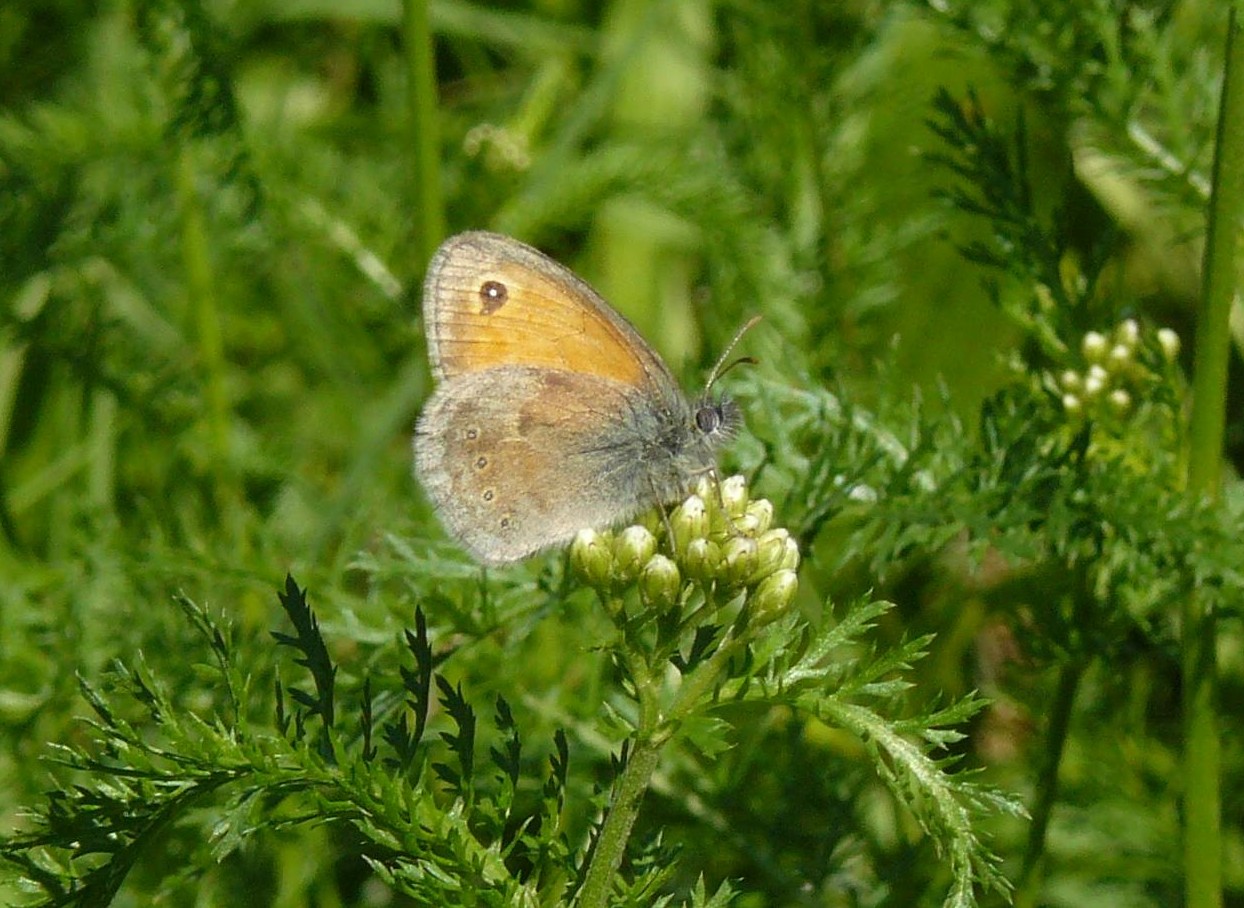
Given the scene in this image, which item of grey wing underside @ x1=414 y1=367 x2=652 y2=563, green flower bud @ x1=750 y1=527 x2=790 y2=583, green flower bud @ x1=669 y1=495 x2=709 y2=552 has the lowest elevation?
grey wing underside @ x1=414 y1=367 x2=652 y2=563

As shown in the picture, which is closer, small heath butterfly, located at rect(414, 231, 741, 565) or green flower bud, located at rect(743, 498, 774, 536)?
green flower bud, located at rect(743, 498, 774, 536)

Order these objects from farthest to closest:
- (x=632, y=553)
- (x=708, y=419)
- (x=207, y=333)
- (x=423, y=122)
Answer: (x=207, y=333) → (x=423, y=122) → (x=708, y=419) → (x=632, y=553)

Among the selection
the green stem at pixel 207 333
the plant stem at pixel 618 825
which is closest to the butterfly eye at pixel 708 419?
the plant stem at pixel 618 825

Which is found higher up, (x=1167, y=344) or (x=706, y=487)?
(x=1167, y=344)

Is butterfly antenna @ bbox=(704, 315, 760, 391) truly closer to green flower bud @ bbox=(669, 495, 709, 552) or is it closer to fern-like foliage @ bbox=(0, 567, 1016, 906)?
green flower bud @ bbox=(669, 495, 709, 552)

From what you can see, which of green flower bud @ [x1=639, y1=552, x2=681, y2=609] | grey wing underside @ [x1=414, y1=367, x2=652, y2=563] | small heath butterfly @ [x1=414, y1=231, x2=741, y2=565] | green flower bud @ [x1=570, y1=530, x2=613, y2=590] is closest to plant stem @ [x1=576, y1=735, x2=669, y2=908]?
green flower bud @ [x1=639, y1=552, x2=681, y2=609]

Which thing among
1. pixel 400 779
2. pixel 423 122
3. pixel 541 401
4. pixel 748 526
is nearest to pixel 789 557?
pixel 748 526

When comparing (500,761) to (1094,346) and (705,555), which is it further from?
(1094,346)
